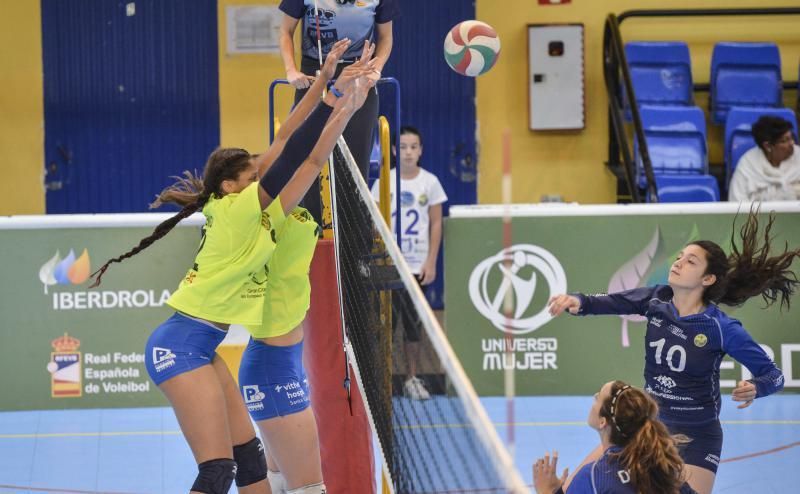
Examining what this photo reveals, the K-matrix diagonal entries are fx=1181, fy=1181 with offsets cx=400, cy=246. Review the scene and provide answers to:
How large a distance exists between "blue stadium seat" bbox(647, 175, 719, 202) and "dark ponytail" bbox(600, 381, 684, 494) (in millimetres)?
6918

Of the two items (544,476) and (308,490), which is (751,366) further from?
(308,490)

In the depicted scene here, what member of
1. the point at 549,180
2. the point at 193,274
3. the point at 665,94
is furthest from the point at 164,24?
the point at 193,274

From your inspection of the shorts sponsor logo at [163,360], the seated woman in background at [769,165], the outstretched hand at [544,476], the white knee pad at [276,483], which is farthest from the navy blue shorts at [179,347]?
the seated woman in background at [769,165]

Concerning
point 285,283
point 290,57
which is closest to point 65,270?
point 290,57

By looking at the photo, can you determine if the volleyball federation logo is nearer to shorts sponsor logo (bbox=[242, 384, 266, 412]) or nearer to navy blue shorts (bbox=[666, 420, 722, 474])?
navy blue shorts (bbox=[666, 420, 722, 474])

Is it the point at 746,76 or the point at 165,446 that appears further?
the point at 746,76

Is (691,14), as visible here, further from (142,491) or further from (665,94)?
(142,491)

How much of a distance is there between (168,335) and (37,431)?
406 centimetres

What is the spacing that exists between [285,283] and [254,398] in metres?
0.54

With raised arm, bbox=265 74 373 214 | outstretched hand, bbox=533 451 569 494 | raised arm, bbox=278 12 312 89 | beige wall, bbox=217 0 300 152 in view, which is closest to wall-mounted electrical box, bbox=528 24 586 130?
beige wall, bbox=217 0 300 152

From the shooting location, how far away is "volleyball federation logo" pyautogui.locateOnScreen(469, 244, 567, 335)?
30.1ft

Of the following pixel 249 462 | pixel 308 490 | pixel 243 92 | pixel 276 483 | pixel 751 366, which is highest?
pixel 243 92

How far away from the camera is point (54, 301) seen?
8984mm

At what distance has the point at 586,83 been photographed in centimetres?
1280
